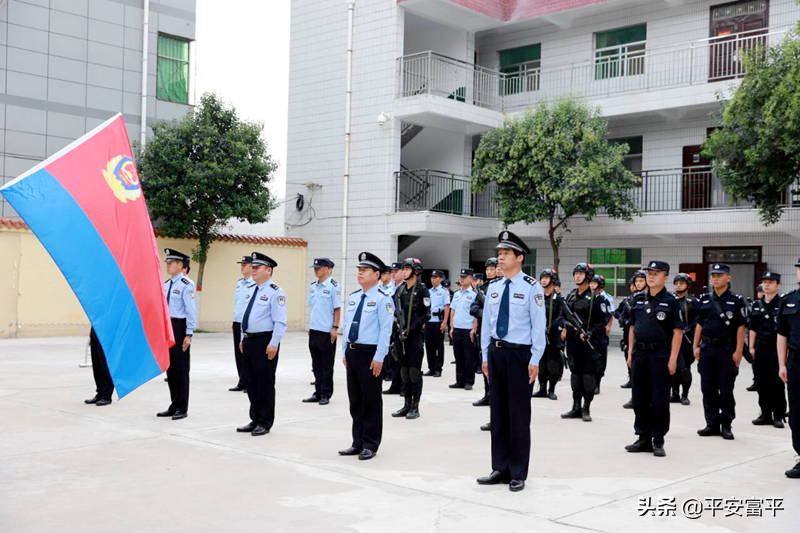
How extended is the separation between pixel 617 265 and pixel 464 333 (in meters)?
10.7

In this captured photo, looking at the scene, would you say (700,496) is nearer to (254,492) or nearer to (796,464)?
(796,464)

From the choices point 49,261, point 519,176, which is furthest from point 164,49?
point 519,176

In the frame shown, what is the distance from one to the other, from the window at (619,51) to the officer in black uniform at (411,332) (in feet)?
44.4

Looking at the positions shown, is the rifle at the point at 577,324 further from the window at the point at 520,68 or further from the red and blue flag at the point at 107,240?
the window at the point at 520,68

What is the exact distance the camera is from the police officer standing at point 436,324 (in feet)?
45.6

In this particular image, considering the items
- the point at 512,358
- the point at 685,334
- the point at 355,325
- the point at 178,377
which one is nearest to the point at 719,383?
the point at 685,334

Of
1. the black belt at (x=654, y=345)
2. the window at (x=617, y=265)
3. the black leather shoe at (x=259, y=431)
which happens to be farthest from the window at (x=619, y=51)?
the black leather shoe at (x=259, y=431)

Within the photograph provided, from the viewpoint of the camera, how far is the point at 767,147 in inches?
632

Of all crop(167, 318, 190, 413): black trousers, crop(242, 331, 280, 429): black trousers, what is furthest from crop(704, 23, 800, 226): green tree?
crop(167, 318, 190, 413): black trousers

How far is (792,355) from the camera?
23.1ft

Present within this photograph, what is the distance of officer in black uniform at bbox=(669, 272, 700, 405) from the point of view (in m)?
10.8

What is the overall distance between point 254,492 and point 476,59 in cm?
2151

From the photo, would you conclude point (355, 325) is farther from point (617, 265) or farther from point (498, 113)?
point (498, 113)

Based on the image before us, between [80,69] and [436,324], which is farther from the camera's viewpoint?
[80,69]
